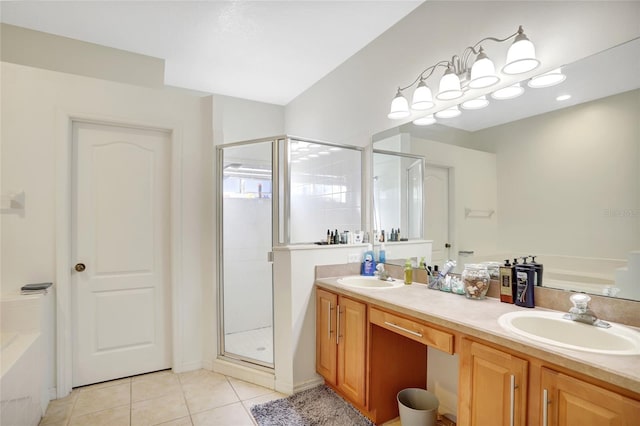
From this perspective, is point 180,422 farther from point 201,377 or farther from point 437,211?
point 437,211

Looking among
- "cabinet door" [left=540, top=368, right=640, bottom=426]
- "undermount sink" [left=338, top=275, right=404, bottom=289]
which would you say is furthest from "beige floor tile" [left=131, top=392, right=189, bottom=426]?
"cabinet door" [left=540, top=368, right=640, bottom=426]

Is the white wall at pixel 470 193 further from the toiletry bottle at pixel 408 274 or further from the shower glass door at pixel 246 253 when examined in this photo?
the shower glass door at pixel 246 253

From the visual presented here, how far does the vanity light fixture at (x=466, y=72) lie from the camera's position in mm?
1632

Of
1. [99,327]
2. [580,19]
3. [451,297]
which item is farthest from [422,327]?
[99,327]

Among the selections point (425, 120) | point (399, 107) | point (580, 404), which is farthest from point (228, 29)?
point (580, 404)

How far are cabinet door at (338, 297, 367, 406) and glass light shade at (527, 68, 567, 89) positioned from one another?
1.57m

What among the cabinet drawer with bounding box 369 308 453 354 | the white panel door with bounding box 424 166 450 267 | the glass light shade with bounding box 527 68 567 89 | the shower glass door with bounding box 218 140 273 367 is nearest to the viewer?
the cabinet drawer with bounding box 369 308 453 354

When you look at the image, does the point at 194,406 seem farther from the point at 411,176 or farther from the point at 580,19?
the point at 580,19

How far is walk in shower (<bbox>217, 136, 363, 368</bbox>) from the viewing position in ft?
8.85

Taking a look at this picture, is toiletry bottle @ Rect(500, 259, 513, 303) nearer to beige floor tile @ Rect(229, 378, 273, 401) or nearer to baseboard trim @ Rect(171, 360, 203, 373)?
beige floor tile @ Rect(229, 378, 273, 401)

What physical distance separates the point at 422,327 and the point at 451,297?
0.37m

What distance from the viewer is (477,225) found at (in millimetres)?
1974

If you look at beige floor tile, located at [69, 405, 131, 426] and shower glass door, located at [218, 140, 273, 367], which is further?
shower glass door, located at [218, 140, 273, 367]

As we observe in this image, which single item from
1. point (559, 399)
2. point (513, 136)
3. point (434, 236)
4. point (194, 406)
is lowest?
point (194, 406)
